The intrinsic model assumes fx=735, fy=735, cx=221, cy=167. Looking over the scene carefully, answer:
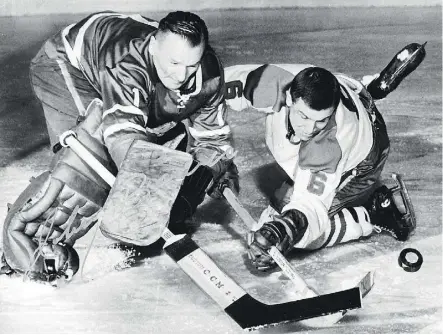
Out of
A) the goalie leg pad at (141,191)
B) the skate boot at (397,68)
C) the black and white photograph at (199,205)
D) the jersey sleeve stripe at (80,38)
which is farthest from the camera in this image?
the skate boot at (397,68)

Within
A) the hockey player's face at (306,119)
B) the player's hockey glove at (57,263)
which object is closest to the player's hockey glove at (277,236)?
the hockey player's face at (306,119)

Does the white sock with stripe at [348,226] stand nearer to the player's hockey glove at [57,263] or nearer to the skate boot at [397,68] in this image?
the skate boot at [397,68]

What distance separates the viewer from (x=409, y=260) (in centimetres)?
219

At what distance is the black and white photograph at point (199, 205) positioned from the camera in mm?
1884

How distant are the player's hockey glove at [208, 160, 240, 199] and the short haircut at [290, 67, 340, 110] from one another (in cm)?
39

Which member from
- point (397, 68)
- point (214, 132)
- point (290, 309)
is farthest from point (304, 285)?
point (397, 68)

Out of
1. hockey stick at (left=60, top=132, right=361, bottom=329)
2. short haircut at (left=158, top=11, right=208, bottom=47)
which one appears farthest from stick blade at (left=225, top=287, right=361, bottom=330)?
short haircut at (left=158, top=11, right=208, bottom=47)

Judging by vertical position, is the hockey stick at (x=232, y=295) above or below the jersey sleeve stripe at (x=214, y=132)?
below

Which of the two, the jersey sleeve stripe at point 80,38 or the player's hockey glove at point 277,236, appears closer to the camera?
the player's hockey glove at point 277,236

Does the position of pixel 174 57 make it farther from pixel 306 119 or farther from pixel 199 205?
pixel 199 205

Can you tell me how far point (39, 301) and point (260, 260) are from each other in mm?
610

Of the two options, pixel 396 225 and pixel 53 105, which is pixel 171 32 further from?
pixel 396 225

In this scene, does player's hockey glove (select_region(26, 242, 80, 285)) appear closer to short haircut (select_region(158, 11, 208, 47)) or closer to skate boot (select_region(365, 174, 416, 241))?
short haircut (select_region(158, 11, 208, 47))

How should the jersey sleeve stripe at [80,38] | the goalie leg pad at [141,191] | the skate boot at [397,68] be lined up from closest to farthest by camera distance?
the goalie leg pad at [141,191]
the jersey sleeve stripe at [80,38]
the skate boot at [397,68]
